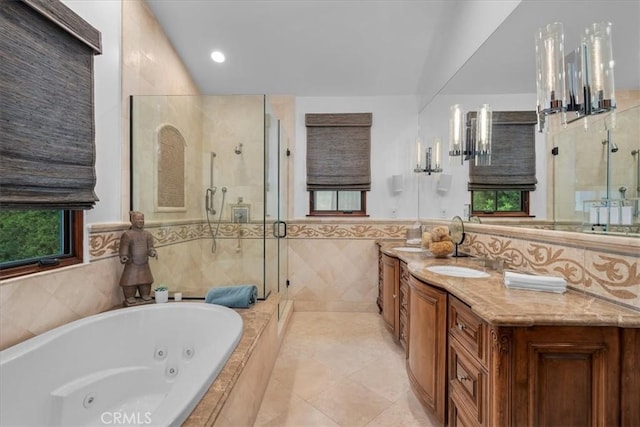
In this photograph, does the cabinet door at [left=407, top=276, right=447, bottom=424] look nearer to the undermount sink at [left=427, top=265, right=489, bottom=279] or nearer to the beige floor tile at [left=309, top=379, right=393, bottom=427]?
the undermount sink at [left=427, top=265, right=489, bottom=279]

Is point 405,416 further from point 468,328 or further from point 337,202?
point 337,202

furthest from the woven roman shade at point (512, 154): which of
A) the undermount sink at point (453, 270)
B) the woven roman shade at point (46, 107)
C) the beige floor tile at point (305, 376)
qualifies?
the woven roman shade at point (46, 107)

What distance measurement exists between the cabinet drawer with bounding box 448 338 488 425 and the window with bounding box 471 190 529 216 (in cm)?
97

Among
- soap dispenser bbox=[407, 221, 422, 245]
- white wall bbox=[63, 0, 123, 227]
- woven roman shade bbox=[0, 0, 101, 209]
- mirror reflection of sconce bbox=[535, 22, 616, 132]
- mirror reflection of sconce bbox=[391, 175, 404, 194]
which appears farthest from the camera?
mirror reflection of sconce bbox=[391, 175, 404, 194]

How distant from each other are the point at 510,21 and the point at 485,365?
2.02m

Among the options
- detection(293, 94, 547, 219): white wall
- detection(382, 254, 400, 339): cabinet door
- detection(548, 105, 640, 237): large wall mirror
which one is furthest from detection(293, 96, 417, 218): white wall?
detection(548, 105, 640, 237): large wall mirror

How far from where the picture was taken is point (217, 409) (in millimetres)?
1021

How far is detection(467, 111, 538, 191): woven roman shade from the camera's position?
169cm

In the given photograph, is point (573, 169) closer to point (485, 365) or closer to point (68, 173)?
point (485, 365)

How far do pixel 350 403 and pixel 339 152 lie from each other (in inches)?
102

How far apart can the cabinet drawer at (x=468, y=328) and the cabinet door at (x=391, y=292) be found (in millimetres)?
1135

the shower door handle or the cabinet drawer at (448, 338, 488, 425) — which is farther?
the shower door handle

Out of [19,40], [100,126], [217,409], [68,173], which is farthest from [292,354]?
[19,40]

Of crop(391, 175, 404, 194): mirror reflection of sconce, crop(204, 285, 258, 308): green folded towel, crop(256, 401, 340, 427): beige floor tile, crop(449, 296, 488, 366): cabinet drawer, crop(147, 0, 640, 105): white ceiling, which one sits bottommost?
crop(256, 401, 340, 427): beige floor tile
